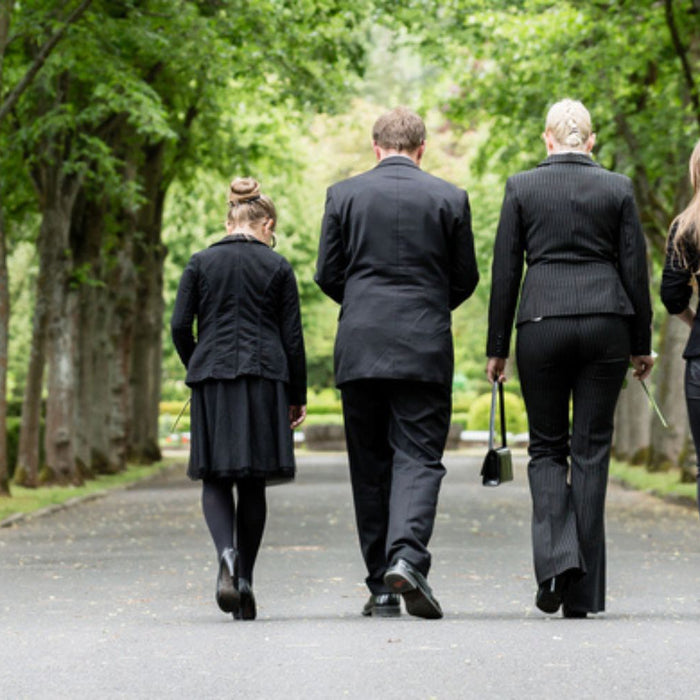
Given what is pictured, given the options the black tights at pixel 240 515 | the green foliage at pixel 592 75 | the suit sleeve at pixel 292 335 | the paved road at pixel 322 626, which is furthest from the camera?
the green foliage at pixel 592 75

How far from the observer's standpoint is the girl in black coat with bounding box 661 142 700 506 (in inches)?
303

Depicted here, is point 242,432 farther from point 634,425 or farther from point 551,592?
point 634,425

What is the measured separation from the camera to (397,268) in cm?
799

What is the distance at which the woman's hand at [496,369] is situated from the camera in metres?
7.95

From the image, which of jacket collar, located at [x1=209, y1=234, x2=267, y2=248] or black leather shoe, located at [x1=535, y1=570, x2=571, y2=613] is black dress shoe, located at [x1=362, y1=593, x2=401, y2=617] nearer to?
black leather shoe, located at [x1=535, y1=570, x2=571, y2=613]

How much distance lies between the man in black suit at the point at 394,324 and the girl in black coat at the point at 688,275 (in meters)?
0.86

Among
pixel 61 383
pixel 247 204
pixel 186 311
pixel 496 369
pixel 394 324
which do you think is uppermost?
pixel 247 204

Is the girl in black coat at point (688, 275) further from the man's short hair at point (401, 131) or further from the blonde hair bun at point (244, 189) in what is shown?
the blonde hair bun at point (244, 189)

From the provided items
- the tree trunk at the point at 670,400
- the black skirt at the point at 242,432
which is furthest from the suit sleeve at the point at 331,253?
the tree trunk at the point at 670,400

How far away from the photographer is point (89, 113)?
74.5 ft

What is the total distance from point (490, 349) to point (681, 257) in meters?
0.92

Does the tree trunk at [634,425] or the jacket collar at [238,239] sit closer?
the jacket collar at [238,239]

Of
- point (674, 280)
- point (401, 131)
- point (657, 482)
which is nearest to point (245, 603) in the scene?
point (401, 131)

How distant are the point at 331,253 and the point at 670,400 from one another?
20471mm
